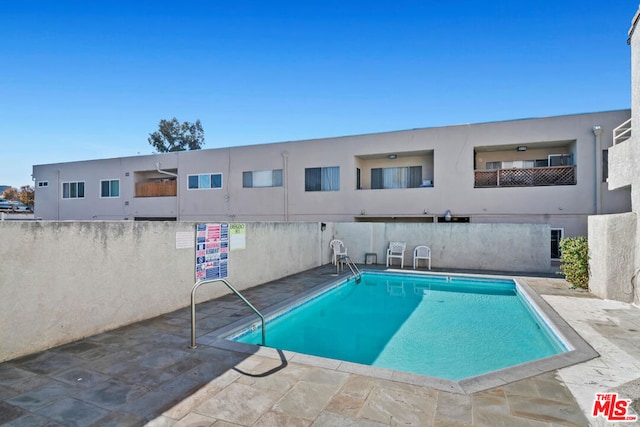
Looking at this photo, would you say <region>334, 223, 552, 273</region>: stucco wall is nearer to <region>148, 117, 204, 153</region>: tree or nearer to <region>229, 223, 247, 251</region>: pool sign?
<region>229, 223, 247, 251</region>: pool sign

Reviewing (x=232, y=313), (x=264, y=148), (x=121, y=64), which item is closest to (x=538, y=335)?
(x=232, y=313)

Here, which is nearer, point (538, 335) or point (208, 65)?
point (538, 335)

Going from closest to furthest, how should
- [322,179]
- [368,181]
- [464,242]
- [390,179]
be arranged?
[464,242] → [322,179] → [390,179] → [368,181]

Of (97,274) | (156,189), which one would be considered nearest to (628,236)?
(97,274)

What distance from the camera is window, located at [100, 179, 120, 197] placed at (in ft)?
65.6

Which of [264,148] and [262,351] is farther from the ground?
[264,148]

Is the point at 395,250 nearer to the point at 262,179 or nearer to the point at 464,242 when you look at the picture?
the point at 464,242

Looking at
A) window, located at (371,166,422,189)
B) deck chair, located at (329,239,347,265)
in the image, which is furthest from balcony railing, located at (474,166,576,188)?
deck chair, located at (329,239,347,265)

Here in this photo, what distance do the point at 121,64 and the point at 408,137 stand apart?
1163 centimetres

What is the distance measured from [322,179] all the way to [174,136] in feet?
78.4

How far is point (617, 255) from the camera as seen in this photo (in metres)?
6.36

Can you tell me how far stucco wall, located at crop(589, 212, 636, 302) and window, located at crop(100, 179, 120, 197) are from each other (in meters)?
22.3

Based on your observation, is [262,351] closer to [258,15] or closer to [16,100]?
[258,15]

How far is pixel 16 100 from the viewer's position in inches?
509
